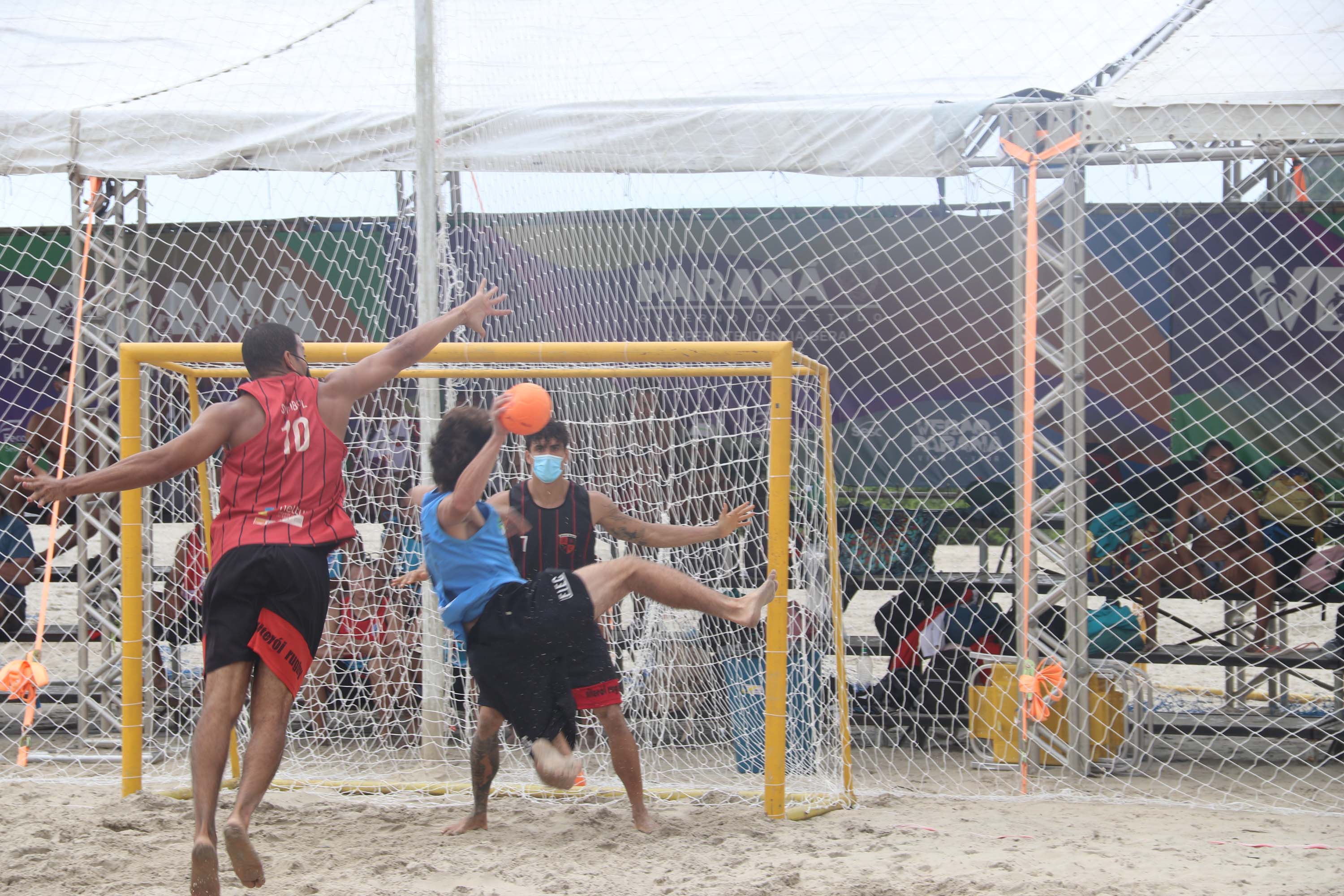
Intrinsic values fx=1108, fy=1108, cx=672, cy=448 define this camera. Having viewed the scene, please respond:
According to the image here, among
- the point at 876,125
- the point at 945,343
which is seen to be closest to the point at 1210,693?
the point at 945,343

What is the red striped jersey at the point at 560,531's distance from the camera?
Result: 458 centimetres

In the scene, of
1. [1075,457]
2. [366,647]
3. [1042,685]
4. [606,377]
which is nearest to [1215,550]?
[1075,457]

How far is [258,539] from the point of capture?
3295 millimetres

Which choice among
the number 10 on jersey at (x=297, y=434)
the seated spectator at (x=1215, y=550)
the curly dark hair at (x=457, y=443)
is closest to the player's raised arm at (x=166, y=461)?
the number 10 on jersey at (x=297, y=434)

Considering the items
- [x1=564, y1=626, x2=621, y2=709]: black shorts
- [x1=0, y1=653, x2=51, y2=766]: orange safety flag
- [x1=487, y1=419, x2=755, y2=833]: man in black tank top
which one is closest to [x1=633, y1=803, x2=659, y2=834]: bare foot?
[x1=487, y1=419, x2=755, y2=833]: man in black tank top

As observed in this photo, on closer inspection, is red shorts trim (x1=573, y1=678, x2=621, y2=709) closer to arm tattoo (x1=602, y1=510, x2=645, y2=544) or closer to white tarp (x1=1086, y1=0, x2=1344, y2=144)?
arm tattoo (x1=602, y1=510, x2=645, y2=544)

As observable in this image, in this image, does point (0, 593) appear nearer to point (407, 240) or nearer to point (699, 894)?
point (407, 240)

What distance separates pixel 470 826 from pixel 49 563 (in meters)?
2.78

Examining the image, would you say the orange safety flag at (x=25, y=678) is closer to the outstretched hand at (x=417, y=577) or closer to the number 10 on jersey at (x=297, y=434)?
the outstretched hand at (x=417, y=577)

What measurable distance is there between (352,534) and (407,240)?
3.11m

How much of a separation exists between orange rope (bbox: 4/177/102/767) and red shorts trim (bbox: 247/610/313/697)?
7.96 ft

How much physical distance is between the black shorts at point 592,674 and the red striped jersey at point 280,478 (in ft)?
3.11

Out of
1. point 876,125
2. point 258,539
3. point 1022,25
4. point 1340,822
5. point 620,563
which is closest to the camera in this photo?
point 258,539

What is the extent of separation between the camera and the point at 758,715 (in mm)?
5105
